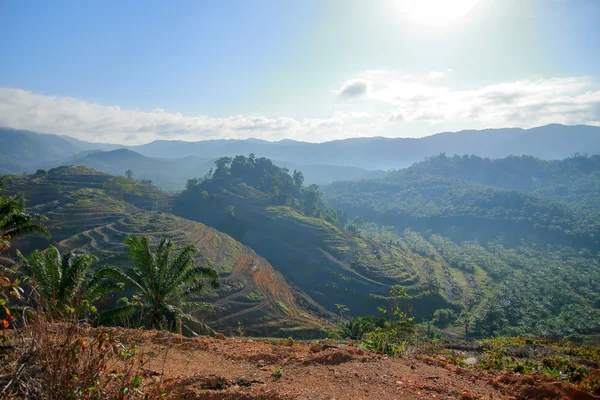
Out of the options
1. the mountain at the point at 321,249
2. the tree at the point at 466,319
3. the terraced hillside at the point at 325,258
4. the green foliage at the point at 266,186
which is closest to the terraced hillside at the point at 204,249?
the mountain at the point at 321,249

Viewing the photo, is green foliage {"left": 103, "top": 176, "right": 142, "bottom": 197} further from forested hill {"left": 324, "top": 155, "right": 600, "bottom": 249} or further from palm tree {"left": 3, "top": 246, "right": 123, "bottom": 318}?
forested hill {"left": 324, "top": 155, "right": 600, "bottom": 249}

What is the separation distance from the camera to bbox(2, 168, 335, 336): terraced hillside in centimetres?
3197

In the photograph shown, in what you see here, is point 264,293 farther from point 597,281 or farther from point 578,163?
Answer: point 578,163

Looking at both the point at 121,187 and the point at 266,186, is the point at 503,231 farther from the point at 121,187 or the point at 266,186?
the point at 121,187

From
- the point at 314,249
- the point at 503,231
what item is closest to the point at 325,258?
the point at 314,249

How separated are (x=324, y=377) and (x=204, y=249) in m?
41.1

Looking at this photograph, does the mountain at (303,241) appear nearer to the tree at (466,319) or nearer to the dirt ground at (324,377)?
the tree at (466,319)

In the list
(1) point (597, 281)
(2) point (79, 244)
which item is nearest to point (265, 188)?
(2) point (79, 244)

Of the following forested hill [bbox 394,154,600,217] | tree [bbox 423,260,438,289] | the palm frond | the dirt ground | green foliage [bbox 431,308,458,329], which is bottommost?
green foliage [bbox 431,308,458,329]

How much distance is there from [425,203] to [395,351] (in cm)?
12822

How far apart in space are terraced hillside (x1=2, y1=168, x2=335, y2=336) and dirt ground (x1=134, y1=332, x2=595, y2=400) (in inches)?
947

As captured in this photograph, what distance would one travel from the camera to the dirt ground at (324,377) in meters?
5.01

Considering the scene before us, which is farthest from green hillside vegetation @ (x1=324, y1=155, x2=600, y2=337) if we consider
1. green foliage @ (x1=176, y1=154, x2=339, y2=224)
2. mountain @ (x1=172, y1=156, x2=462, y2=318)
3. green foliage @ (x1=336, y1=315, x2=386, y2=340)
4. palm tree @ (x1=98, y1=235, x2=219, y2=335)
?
palm tree @ (x1=98, y1=235, x2=219, y2=335)

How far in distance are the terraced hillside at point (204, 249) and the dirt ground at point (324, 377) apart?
2405cm
